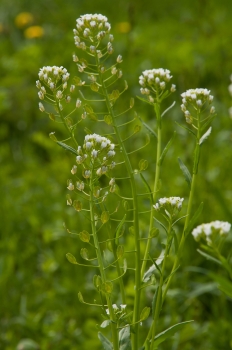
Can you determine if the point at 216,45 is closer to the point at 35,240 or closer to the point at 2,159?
the point at 2,159

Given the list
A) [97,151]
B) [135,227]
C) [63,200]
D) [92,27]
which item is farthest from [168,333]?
[63,200]

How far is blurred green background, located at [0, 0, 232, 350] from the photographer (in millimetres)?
2193

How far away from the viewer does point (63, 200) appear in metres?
3.19

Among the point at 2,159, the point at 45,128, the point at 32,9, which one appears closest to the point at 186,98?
the point at 2,159

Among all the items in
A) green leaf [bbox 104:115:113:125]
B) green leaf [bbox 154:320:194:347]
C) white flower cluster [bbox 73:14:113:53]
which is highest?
white flower cluster [bbox 73:14:113:53]

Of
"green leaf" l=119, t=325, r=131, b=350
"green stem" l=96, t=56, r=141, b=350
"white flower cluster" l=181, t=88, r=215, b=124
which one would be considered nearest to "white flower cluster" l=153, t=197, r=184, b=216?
"green stem" l=96, t=56, r=141, b=350

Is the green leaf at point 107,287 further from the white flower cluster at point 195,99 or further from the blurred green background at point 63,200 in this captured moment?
the blurred green background at point 63,200

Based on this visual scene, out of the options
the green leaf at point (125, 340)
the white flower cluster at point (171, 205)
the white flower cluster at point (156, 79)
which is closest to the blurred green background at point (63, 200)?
the white flower cluster at point (156, 79)

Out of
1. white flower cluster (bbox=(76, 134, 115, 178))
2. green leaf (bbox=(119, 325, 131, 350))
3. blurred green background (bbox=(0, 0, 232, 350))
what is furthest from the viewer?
blurred green background (bbox=(0, 0, 232, 350))

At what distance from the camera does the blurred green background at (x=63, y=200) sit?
7.20ft

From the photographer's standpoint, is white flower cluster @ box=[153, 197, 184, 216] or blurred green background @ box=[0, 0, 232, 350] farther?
blurred green background @ box=[0, 0, 232, 350]

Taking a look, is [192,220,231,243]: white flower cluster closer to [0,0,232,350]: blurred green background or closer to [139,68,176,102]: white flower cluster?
[139,68,176,102]: white flower cluster

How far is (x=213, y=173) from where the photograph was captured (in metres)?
3.16

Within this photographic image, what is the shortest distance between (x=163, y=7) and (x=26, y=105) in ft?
11.9
